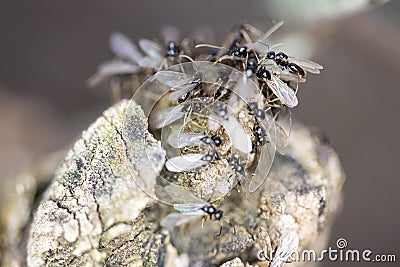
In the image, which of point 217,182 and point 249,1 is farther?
point 249,1

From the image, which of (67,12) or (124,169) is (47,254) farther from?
(67,12)

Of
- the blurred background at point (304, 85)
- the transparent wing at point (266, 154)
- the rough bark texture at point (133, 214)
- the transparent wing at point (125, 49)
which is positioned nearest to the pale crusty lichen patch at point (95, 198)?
the rough bark texture at point (133, 214)

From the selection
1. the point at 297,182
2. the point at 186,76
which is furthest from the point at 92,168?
the point at 297,182

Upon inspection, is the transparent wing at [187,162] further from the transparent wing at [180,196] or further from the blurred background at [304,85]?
the blurred background at [304,85]

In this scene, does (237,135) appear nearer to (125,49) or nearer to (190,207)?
(190,207)

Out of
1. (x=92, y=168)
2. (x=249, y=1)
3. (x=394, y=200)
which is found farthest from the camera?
(x=249, y=1)

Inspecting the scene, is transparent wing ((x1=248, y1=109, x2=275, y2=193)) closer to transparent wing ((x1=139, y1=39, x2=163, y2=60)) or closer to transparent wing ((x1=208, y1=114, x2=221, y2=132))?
transparent wing ((x1=208, y1=114, x2=221, y2=132))
